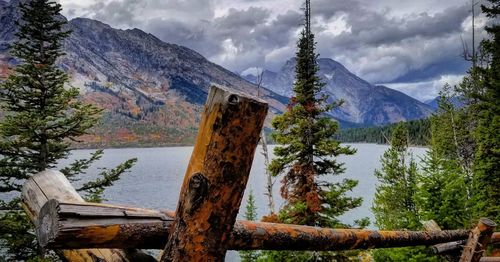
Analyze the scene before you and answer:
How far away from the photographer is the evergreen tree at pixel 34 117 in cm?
1424

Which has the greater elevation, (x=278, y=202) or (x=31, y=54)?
(x=31, y=54)

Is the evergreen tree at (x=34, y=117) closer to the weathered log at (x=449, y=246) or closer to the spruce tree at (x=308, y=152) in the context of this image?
the spruce tree at (x=308, y=152)

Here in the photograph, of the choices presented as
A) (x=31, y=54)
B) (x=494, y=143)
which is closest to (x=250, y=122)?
(x=31, y=54)

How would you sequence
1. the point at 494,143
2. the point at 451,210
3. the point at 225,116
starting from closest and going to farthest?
the point at 225,116 < the point at 451,210 < the point at 494,143

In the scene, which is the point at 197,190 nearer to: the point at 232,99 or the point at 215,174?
the point at 215,174

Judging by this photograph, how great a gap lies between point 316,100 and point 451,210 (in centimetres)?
829

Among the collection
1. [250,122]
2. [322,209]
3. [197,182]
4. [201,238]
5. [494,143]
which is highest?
[494,143]

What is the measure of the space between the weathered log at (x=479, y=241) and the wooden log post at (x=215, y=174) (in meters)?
3.77

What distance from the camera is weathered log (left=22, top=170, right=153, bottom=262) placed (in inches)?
80.6

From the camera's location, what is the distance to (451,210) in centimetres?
1145

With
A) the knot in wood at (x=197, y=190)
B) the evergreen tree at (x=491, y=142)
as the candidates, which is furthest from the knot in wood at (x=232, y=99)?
the evergreen tree at (x=491, y=142)

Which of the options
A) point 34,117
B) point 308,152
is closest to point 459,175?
point 308,152

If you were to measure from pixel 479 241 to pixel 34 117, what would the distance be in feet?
48.7

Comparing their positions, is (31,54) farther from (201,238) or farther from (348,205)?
(201,238)
